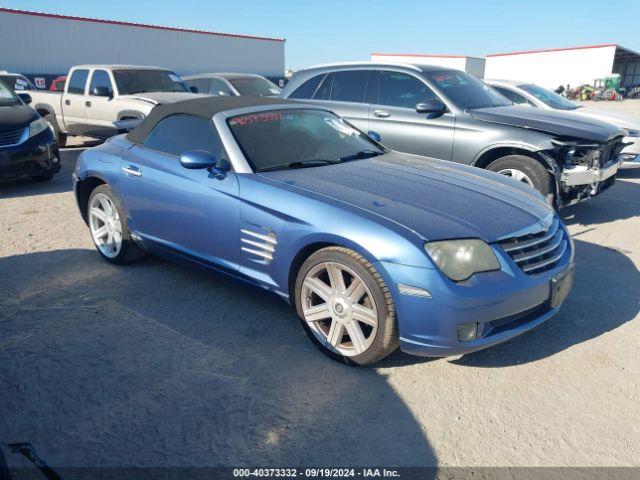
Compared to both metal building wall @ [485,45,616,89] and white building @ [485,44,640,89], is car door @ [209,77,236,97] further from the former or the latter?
white building @ [485,44,640,89]

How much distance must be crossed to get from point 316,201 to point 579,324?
2.01 meters

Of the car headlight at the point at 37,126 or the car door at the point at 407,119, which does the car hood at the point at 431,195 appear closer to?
the car door at the point at 407,119

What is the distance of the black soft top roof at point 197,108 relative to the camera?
408cm

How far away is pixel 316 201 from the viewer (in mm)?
3135

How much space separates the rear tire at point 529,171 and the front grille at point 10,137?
6.37 m

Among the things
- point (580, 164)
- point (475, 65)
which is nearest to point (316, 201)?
point (580, 164)

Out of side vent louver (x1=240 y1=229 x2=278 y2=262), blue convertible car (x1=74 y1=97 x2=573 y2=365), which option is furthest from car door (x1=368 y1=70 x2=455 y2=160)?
side vent louver (x1=240 y1=229 x2=278 y2=262)

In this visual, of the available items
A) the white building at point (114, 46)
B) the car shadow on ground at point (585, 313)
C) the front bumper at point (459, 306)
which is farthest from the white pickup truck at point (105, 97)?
the white building at point (114, 46)

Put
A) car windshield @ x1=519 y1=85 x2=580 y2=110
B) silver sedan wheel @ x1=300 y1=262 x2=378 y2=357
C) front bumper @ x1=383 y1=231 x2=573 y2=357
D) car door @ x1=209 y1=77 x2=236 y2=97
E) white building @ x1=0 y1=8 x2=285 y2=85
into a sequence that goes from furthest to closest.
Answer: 1. white building @ x1=0 y1=8 x2=285 y2=85
2. car door @ x1=209 y1=77 x2=236 y2=97
3. car windshield @ x1=519 y1=85 x2=580 y2=110
4. silver sedan wheel @ x1=300 y1=262 x2=378 y2=357
5. front bumper @ x1=383 y1=231 x2=573 y2=357

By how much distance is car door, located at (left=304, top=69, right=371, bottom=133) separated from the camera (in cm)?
689

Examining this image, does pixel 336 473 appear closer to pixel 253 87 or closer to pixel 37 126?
pixel 37 126

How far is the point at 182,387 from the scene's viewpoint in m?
2.93

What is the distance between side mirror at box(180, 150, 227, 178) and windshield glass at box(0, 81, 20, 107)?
6.17 meters

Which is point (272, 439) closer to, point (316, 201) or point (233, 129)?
point (316, 201)
